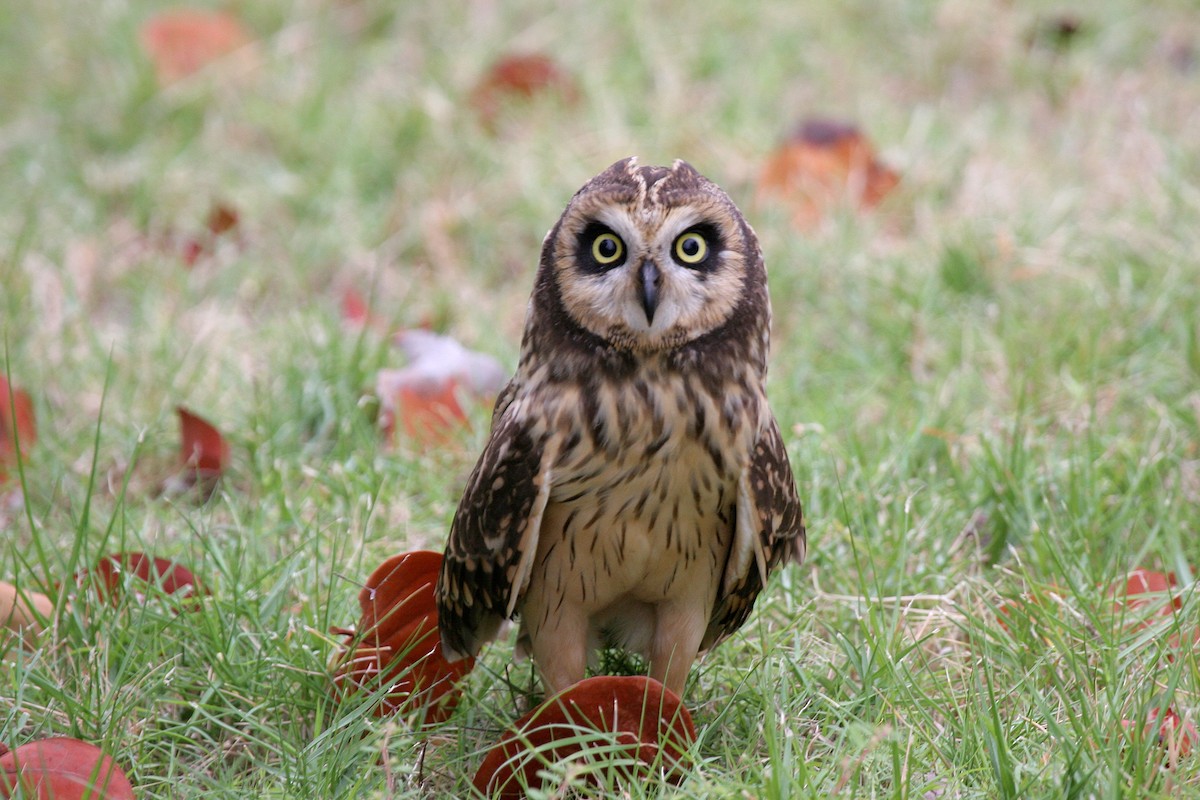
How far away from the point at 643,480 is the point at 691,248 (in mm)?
475

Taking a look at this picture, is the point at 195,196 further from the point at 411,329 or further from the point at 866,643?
the point at 866,643

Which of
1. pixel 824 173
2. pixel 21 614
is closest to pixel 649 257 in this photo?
pixel 21 614

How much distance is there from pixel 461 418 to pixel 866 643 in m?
1.62

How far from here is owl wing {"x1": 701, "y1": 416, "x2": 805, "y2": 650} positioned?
9.34 feet

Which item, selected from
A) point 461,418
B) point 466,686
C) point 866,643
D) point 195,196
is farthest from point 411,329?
point 866,643

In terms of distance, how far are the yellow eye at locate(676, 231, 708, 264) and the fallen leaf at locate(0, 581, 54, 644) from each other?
1.61m

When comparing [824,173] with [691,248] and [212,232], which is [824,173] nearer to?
[212,232]

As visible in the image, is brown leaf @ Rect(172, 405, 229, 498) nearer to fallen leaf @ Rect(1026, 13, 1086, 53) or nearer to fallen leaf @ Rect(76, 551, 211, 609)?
fallen leaf @ Rect(76, 551, 211, 609)

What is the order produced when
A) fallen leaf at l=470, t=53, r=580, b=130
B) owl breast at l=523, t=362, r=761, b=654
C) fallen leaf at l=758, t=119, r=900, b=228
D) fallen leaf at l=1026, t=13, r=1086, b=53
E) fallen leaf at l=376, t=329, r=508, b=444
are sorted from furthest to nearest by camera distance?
fallen leaf at l=1026, t=13, r=1086, b=53, fallen leaf at l=470, t=53, r=580, b=130, fallen leaf at l=758, t=119, r=900, b=228, fallen leaf at l=376, t=329, r=508, b=444, owl breast at l=523, t=362, r=761, b=654

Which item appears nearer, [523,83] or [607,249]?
[607,249]

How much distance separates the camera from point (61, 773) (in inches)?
101

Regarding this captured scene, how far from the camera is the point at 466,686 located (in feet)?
10.6

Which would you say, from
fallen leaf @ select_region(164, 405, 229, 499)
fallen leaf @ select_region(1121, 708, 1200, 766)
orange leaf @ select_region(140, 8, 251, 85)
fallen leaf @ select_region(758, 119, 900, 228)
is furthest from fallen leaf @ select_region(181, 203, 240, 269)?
fallen leaf @ select_region(1121, 708, 1200, 766)

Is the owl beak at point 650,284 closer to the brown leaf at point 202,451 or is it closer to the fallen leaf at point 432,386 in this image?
the fallen leaf at point 432,386
